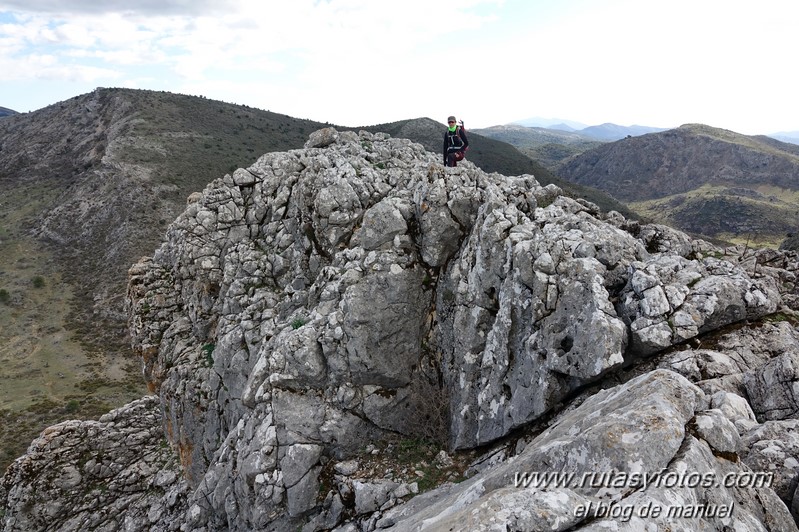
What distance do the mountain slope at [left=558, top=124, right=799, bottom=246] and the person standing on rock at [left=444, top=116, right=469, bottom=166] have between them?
9580 cm

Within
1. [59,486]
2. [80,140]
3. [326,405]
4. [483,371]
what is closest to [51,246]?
[80,140]

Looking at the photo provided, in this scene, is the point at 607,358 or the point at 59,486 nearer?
the point at 607,358

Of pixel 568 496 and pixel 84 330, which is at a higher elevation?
pixel 568 496

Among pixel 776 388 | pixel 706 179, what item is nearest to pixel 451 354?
pixel 776 388

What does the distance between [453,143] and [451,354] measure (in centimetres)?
1133

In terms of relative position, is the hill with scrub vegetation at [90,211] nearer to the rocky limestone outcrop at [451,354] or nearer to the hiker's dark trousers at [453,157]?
the hiker's dark trousers at [453,157]

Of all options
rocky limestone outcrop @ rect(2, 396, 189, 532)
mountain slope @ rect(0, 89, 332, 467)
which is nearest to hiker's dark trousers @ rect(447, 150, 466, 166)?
rocky limestone outcrop @ rect(2, 396, 189, 532)

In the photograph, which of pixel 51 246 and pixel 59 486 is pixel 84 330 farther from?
pixel 59 486

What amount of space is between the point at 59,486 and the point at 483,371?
24530 millimetres

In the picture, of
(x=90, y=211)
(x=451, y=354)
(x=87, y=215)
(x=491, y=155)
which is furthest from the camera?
(x=491, y=155)

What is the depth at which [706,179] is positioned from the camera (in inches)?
6058

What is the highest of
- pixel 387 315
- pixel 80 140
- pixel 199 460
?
pixel 80 140

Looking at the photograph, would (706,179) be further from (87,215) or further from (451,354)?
(87,215)

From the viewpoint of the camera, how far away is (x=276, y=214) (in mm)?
19875
